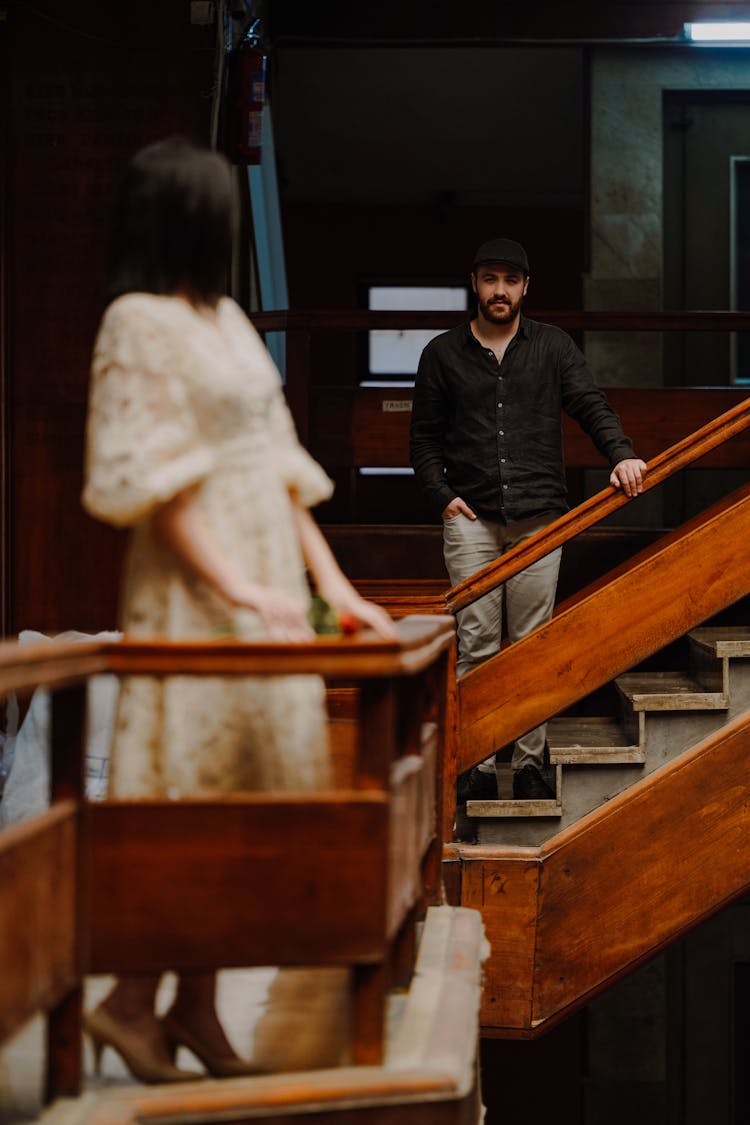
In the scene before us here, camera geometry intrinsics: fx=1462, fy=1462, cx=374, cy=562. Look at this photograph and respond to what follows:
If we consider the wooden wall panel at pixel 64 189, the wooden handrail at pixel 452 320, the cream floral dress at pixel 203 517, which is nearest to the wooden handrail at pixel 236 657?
the cream floral dress at pixel 203 517

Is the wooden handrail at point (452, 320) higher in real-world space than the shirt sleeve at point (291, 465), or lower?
higher

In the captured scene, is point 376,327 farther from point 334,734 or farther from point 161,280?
point 161,280

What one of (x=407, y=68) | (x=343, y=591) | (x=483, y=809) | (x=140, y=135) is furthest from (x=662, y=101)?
(x=343, y=591)

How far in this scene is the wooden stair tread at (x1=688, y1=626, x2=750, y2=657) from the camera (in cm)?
457

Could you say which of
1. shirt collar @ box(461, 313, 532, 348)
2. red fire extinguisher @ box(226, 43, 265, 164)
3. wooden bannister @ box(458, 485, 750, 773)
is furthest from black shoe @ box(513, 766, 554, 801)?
red fire extinguisher @ box(226, 43, 265, 164)

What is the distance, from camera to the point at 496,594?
181 inches

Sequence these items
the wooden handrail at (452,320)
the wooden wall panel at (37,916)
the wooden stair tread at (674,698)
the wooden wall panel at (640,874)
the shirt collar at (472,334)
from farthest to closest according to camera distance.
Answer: the wooden handrail at (452,320) < the shirt collar at (472,334) < the wooden stair tread at (674,698) < the wooden wall panel at (640,874) < the wooden wall panel at (37,916)

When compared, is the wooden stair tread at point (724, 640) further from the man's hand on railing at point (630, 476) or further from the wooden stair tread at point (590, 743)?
the man's hand on railing at point (630, 476)

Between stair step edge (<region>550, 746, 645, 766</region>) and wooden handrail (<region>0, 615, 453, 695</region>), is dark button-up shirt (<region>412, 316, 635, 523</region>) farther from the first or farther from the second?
wooden handrail (<region>0, 615, 453, 695</region>)

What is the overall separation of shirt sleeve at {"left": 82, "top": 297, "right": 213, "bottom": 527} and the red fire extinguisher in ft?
13.0

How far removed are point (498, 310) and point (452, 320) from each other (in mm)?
1869

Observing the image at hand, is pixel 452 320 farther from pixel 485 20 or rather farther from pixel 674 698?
pixel 485 20

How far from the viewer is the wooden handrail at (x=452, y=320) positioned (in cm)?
619

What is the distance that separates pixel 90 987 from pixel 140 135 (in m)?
3.71
